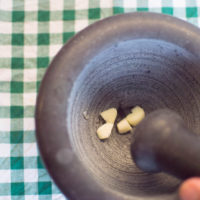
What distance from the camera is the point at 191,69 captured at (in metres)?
0.77

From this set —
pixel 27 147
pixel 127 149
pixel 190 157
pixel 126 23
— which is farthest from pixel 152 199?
pixel 27 147

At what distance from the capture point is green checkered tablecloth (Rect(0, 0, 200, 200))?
1022 mm

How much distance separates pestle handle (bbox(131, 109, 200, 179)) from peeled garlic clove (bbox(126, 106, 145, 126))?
0.18 m

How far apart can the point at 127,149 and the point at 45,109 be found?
290 mm

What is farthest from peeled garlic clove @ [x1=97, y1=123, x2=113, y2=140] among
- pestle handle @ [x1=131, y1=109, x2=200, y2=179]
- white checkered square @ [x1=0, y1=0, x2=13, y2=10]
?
white checkered square @ [x1=0, y1=0, x2=13, y2=10]

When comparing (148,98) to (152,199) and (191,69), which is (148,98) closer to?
(191,69)

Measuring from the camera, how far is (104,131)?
0.87 meters

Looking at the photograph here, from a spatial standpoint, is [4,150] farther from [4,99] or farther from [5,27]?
[5,27]

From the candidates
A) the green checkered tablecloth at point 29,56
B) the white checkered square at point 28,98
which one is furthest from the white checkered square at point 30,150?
the white checkered square at point 28,98

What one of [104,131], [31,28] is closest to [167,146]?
[104,131]

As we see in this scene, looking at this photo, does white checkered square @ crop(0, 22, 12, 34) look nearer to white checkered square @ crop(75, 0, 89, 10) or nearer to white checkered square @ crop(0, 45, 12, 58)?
white checkered square @ crop(0, 45, 12, 58)

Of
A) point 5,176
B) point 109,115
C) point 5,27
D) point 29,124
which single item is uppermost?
point 5,27

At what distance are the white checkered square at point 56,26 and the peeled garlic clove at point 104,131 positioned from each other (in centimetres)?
36

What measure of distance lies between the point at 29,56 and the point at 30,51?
0.6 inches
